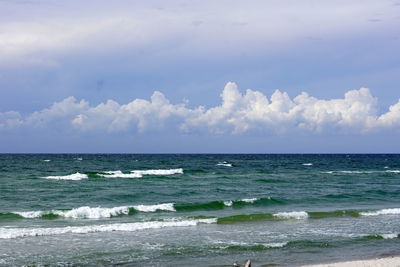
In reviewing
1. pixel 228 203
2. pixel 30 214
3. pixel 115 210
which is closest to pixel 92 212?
pixel 115 210

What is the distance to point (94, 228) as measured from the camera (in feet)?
66.0

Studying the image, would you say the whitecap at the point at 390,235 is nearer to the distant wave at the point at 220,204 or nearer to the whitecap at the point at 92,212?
the distant wave at the point at 220,204

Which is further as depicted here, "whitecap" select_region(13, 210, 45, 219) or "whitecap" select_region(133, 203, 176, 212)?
"whitecap" select_region(133, 203, 176, 212)

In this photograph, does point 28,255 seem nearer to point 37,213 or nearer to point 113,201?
point 37,213

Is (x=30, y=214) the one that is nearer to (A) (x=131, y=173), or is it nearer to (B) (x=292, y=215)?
(B) (x=292, y=215)

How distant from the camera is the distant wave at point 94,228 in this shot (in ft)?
61.9

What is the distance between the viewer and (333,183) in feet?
139

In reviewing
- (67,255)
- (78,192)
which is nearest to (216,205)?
(78,192)

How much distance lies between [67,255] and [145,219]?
296 inches

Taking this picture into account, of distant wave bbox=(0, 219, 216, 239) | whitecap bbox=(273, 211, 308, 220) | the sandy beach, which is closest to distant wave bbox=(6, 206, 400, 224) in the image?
whitecap bbox=(273, 211, 308, 220)

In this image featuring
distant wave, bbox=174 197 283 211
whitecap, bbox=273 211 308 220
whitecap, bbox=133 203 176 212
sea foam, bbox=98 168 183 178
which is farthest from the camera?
sea foam, bbox=98 168 183 178

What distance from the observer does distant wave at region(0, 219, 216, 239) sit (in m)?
18.9

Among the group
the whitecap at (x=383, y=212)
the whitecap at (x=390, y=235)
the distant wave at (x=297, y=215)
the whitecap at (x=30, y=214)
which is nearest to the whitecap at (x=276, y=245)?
the whitecap at (x=390, y=235)

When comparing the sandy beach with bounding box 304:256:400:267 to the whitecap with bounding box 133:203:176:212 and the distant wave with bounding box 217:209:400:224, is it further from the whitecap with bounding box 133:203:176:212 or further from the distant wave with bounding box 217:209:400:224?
the whitecap with bounding box 133:203:176:212
